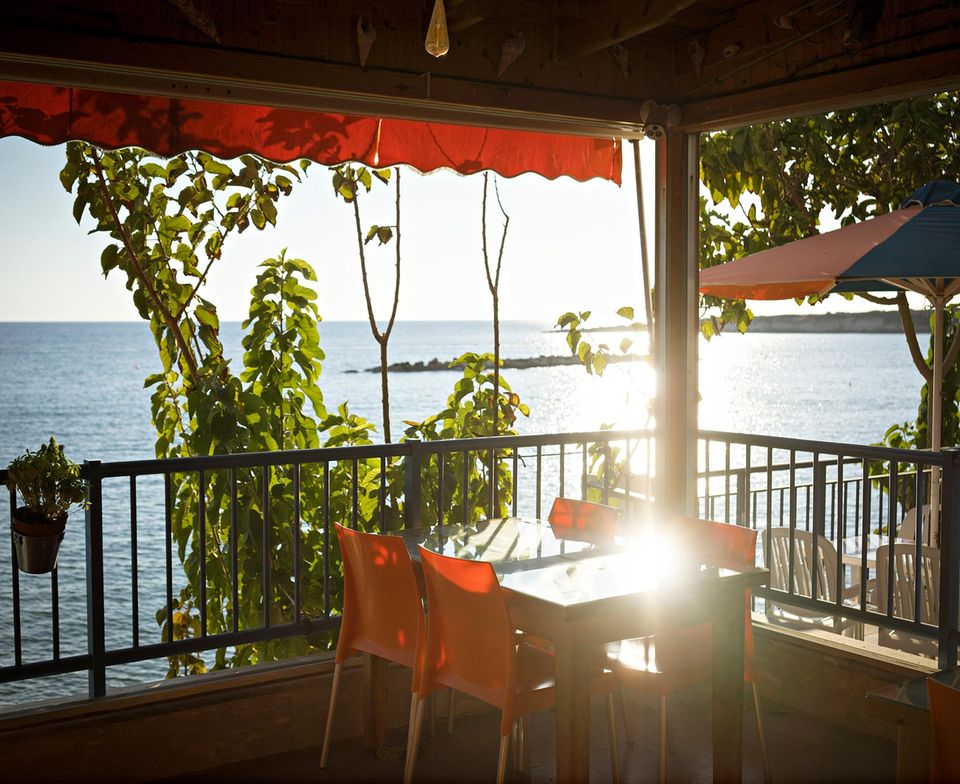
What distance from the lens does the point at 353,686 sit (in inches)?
171

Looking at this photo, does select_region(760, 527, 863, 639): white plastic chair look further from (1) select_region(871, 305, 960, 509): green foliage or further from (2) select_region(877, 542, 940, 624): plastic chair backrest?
(1) select_region(871, 305, 960, 509): green foliage

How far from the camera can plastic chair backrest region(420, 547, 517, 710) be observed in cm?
318

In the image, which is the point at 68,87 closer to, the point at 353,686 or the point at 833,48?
the point at 353,686

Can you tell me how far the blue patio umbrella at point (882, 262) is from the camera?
4855 mm

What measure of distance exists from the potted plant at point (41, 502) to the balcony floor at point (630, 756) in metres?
1.01

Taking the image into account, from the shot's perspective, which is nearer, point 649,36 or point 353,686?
point 353,686

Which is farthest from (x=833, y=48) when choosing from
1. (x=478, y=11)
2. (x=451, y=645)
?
(x=451, y=645)

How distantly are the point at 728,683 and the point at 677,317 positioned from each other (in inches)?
83.9

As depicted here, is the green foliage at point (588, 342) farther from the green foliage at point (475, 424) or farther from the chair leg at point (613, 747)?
the chair leg at point (613, 747)

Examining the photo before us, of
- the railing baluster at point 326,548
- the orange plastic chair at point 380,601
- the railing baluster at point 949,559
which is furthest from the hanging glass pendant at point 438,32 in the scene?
the railing baluster at point 949,559

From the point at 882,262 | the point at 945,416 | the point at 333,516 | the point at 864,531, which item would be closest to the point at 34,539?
the point at 333,516

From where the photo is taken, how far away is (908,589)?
16.5 ft

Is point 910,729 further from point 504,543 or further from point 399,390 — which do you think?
point 399,390

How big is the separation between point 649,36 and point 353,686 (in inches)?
123
